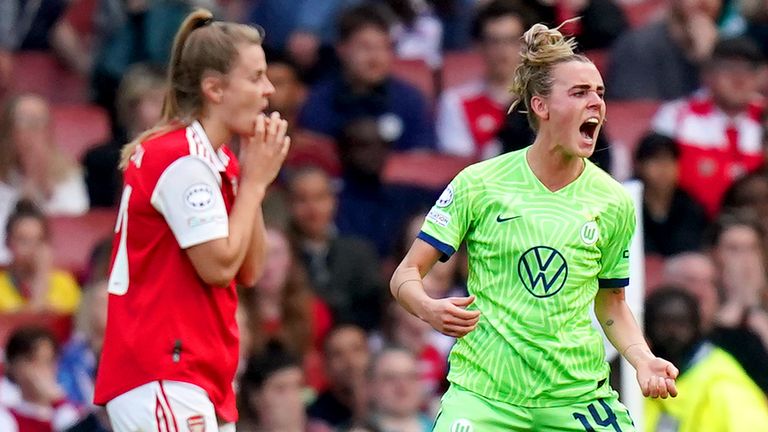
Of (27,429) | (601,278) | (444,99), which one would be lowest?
(27,429)

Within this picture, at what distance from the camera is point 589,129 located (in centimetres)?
578

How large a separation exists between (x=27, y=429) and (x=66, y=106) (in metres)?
3.42

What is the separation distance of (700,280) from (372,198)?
2173 mm

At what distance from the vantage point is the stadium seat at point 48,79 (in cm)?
1190

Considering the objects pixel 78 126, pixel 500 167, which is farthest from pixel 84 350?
pixel 500 167

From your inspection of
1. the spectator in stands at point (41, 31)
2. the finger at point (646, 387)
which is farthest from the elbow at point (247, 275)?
the spectator in stands at point (41, 31)

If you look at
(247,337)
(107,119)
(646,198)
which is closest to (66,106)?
(107,119)

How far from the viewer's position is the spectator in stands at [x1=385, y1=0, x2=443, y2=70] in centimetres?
1264

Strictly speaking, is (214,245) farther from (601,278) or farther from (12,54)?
(12,54)

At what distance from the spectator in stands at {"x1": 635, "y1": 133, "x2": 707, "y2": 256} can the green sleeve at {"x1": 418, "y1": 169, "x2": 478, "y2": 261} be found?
5300 millimetres

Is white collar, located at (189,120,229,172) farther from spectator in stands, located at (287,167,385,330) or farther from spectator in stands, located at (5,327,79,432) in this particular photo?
spectator in stands, located at (287,167,385,330)

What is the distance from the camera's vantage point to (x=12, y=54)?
467 inches

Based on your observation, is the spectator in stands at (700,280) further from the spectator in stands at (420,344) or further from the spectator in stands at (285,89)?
the spectator in stands at (285,89)

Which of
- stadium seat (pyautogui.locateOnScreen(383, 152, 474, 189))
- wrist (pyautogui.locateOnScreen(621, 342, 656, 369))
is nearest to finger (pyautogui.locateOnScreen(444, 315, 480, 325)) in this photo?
wrist (pyautogui.locateOnScreen(621, 342, 656, 369))
